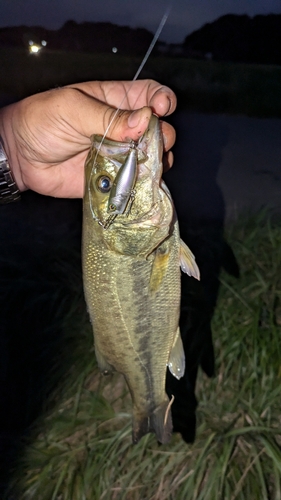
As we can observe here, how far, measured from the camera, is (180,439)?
341 centimetres

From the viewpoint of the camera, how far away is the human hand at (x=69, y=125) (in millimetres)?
1997

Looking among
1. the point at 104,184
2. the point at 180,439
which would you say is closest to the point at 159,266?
the point at 104,184

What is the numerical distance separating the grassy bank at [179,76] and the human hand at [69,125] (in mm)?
9085

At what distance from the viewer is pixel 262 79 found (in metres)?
13.3

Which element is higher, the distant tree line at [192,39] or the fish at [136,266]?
the distant tree line at [192,39]

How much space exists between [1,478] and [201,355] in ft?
6.36

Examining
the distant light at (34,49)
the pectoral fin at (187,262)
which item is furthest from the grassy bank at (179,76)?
the pectoral fin at (187,262)

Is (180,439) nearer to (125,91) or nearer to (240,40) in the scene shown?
(125,91)

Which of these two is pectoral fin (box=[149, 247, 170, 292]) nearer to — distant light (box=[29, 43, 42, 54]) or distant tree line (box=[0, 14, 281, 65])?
distant tree line (box=[0, 14, 281, 65])

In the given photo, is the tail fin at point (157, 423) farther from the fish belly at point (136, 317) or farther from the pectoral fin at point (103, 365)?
the pectoral fin at point (103, 365)

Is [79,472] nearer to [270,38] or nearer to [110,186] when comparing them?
[110,186]

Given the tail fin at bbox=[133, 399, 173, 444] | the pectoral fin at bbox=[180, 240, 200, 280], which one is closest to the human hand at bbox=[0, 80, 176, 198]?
the pectoral fin at bbox=[180, 240, 200, 280]

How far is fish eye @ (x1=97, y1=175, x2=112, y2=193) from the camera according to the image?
1.86m

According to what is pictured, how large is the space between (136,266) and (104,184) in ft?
1.36
